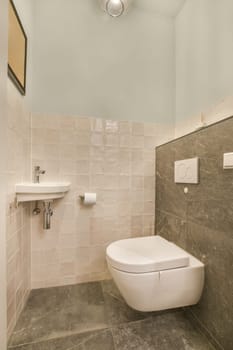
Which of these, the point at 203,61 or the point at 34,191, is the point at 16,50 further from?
the point at 203,61

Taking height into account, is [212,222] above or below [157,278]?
above

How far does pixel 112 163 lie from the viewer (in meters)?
1.64

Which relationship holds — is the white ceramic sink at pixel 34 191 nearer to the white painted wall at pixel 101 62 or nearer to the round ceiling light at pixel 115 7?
the white painted wall at pixel 101 62

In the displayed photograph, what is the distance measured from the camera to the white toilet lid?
39.0 inches

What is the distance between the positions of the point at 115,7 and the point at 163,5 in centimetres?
50

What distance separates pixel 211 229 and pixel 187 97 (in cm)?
116

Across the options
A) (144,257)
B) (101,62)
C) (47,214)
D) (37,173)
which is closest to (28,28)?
(101,62)

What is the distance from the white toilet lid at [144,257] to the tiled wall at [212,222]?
5.9 inches

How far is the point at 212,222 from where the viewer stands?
1.02 meters

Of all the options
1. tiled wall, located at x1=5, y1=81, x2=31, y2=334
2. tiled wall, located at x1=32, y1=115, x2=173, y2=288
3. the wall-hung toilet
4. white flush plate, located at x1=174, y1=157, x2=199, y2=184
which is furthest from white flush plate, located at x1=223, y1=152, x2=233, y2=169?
tiled wall, located at x1=5, y1=81, x2=31, y2=334

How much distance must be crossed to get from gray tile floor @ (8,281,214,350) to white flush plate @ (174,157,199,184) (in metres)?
0.92

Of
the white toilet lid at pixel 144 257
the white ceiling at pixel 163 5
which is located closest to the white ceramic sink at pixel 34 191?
the white toilet lid at pixel 144 257

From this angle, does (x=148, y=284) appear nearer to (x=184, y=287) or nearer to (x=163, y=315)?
(x=184, y=287)

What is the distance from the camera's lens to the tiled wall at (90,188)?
1.52 meters
